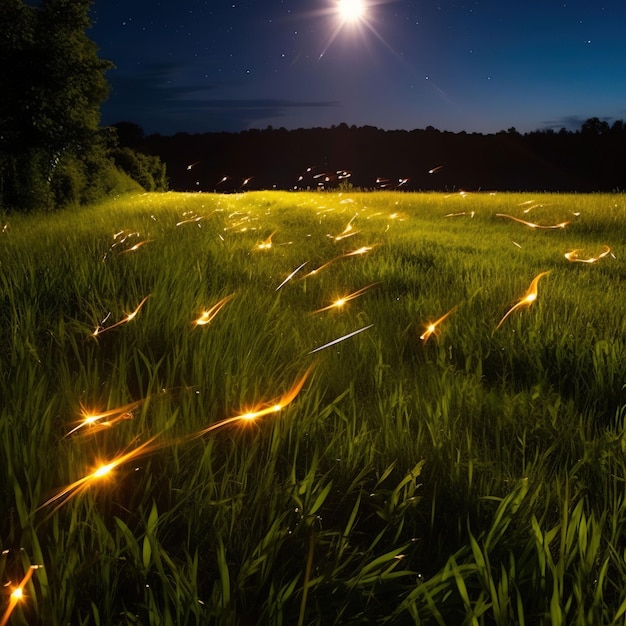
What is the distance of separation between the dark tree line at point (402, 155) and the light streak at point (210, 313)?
220 ft

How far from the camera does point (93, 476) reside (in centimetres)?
148

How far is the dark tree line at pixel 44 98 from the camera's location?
1752 cm

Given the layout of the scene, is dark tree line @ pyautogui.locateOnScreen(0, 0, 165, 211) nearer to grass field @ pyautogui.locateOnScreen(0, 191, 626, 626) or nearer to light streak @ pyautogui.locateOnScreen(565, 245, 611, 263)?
grass field @ pyautogui.locateOnScreen(0, 191, 626, 626)

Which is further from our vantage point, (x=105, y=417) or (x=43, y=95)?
(x=43, y=95)

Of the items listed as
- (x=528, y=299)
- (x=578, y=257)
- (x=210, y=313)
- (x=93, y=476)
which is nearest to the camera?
(x=93, y=476)

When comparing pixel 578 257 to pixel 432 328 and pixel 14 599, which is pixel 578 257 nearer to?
pixel 432 328

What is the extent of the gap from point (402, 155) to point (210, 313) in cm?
8023

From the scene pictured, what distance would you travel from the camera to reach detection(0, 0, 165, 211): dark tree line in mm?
17516

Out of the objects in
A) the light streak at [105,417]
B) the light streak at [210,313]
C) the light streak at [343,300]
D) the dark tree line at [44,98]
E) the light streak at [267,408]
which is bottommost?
the light streak at [343,300]

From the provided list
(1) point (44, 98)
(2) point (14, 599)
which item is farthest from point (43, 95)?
(2) point (14, 599)

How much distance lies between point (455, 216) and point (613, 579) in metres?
11.3

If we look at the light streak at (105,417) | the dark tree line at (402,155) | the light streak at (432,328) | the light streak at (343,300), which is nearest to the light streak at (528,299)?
the light streak at (432,328)

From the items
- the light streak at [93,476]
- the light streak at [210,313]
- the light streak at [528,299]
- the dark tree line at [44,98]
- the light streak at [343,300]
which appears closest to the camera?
the light streak at [93,476]

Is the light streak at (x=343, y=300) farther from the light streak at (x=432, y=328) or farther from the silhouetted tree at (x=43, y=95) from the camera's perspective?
the silhouetted tree at (x=43, y=95)
